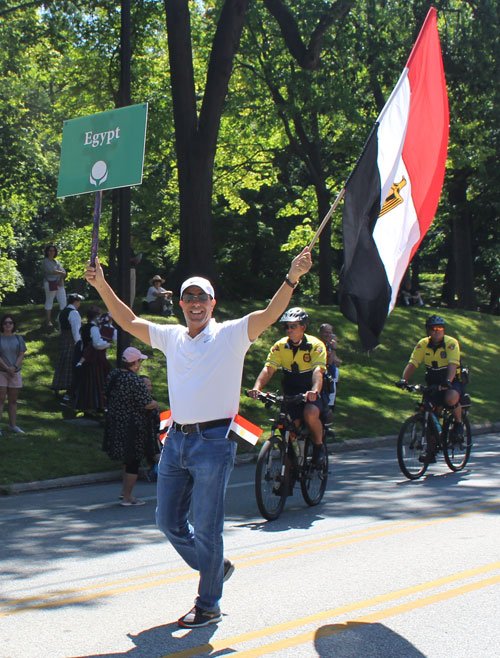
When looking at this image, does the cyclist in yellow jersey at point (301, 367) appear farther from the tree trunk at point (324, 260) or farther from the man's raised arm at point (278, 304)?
the tree trunk at point (324, 260)

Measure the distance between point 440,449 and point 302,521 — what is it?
357cm

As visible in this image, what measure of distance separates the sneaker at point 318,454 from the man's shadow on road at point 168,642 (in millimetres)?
4473

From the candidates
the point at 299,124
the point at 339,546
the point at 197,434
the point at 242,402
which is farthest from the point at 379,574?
the point at 299,124

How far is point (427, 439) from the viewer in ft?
Result: 38.3

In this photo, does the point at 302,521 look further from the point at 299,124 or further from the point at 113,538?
the point at 299,124

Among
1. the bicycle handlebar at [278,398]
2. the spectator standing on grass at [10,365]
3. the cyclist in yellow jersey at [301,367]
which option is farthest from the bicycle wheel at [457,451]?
the spectator standing on grass at [10,365]

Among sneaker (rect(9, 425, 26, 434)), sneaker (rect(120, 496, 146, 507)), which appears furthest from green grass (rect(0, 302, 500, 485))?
sneaker (rect(120, 496, 146, 507))

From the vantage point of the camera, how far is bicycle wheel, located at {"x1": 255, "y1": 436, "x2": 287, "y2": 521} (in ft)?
28.9

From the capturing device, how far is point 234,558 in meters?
7.23

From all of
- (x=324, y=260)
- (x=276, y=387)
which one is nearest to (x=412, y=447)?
(x=276, y=387)

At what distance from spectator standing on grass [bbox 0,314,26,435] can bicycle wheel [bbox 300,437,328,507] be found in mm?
5630

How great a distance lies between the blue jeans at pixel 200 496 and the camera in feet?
17.0

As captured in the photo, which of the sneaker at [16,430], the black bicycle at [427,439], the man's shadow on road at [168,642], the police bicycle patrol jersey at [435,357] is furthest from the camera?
the sneaker at [16,430]

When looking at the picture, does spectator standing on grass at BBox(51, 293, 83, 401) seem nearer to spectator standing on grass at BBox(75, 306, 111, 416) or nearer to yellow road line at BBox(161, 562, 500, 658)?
spectator standing on grass at BBox(75, 306, 111, 416)
